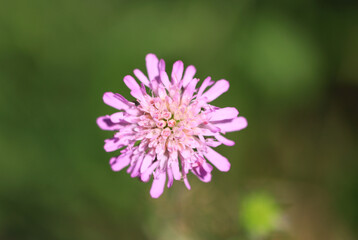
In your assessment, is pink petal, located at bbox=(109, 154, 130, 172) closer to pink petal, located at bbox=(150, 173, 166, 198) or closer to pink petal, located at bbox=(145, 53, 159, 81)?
pink petal, located at bbox=(150, 173, 166, 198)

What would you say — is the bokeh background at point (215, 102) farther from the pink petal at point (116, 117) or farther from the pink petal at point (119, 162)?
the pink petal at point (116, 117)

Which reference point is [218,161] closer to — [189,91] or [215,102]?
[189,91]

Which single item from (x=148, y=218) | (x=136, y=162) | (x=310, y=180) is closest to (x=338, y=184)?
(x=310, y=180)

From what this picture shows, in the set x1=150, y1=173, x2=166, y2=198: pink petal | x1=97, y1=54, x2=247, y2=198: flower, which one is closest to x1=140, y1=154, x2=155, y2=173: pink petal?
x1=97, y1=54, x2=247, y2=198: flower

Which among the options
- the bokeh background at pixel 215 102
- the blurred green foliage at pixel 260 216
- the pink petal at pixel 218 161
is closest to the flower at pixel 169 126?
the pink petal at pixel 218 161

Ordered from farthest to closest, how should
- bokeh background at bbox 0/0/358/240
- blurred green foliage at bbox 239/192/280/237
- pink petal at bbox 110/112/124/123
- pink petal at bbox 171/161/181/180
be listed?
1. bokeh background at bbox 0/0/358/240
2. blurred green foliage at bbox 239/192/280/237
3. pink petal at bbox 110/112/124/123
4. pink petal at bbox 171/161/181/180

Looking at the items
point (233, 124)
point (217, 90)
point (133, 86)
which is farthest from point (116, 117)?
point (233, 124)

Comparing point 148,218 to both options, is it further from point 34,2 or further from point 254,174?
point 34,2
